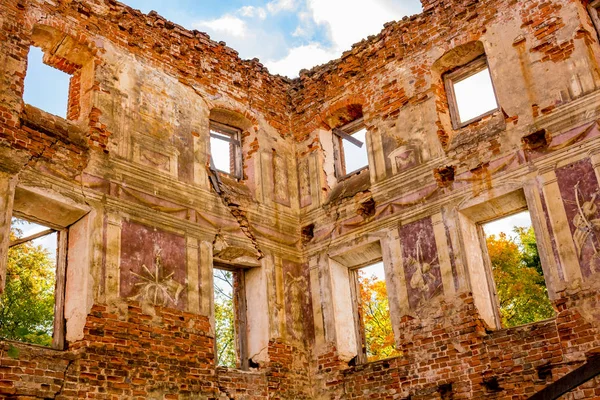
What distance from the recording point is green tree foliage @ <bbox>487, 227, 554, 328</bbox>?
1814cm

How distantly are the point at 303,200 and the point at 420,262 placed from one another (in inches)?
110

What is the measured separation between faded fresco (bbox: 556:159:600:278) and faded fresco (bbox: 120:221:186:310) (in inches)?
202

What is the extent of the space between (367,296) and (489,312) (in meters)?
11.7

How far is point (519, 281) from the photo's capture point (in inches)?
735

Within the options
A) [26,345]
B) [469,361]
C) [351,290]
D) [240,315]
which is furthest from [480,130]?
[26,345]

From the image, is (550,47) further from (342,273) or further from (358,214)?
(342,273)

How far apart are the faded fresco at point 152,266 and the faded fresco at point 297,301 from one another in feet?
6.41

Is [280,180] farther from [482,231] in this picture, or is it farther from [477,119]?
[482,231]

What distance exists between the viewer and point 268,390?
9.30 metres

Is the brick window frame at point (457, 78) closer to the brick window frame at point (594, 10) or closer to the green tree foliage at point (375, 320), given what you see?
the brick window frame at point (594, 10)

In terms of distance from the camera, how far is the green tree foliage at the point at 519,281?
18.1 metres

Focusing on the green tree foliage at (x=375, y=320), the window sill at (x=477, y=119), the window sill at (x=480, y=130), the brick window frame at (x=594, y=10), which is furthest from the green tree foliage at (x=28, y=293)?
the green tree foliage at (x=375, y=320)

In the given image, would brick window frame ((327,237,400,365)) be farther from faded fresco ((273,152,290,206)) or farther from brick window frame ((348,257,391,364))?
faded fresco ((273,152,290,206))

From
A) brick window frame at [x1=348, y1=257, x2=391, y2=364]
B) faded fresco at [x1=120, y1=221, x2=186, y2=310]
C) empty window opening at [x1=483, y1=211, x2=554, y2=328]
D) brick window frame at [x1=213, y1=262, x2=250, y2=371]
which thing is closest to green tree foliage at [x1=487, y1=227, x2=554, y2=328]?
empty window opening at [x1=483, y1=211, x2=554, y2=328]
